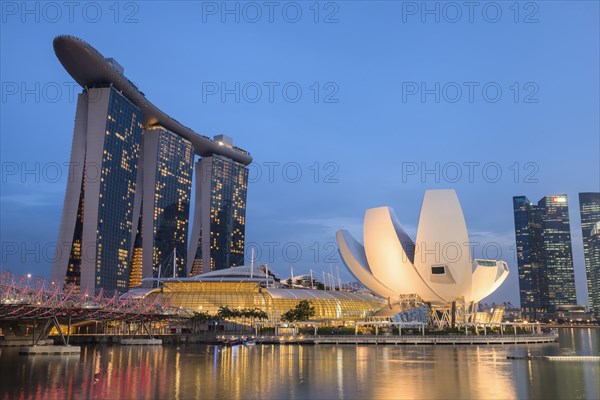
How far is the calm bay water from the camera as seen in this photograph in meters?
23.2

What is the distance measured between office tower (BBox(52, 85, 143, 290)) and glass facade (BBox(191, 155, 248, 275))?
4866 cm

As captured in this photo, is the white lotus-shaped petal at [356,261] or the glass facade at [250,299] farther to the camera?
the glass facade at [250,299]

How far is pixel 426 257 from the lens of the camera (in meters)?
63.0

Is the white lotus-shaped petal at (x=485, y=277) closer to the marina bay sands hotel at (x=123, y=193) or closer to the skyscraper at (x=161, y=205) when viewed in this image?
the marina bay sands hotel at (x=123, y=193)

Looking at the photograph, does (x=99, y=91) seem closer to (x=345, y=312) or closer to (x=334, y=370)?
(x=345, y=312)

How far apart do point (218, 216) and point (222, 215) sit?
1.75 metres

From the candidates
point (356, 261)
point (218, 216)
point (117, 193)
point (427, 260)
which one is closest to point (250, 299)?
point (356, 261)

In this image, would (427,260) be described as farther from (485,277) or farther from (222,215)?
(222,215)

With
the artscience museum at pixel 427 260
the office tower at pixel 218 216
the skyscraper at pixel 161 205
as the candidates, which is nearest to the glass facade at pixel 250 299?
the artscience museum at pixel 427 260

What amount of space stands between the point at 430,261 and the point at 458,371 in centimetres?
3259

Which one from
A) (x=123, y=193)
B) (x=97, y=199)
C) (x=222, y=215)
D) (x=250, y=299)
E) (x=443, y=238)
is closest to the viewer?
(x=443, y=238)

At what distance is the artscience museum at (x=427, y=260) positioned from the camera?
61250 mm

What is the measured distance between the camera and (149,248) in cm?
14125

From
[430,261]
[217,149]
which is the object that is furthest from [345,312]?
[217,149]
